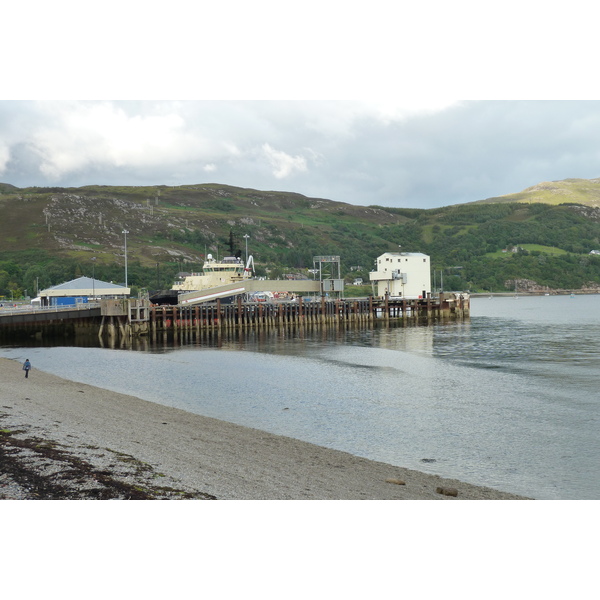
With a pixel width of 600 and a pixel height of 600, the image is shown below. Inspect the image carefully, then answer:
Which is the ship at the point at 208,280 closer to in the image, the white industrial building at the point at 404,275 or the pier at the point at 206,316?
the pier at the point at 206,316

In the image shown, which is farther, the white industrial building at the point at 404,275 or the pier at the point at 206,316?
the white industrial building at the point at 404,275

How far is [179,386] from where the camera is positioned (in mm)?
32688

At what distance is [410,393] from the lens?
1200 inches

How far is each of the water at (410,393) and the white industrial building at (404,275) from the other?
3154cm

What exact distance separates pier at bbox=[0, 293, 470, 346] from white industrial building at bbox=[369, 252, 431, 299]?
2286 mm

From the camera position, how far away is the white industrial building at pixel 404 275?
292ft

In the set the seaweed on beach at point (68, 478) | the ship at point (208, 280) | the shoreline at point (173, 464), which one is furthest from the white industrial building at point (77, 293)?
the seaweed on beach at point (68, 478)

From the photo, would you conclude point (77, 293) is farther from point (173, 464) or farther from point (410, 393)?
point (173, 464)

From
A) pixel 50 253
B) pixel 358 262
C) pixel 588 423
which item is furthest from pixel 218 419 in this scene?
pixel 358 262

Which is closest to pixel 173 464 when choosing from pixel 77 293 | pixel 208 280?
pixel 208 280

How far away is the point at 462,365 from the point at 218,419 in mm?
20503

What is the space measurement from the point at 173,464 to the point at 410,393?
17075 mm

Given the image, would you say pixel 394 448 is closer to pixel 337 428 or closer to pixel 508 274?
pixel 337 428

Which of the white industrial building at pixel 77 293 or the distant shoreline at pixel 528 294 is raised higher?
the white industrial building at pixel 77 293
